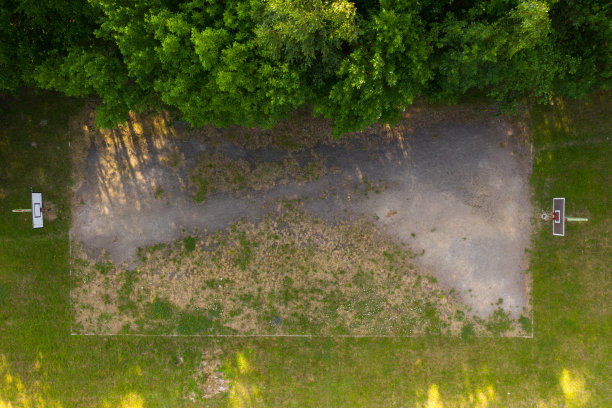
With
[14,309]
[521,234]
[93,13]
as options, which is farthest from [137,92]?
[521,234]

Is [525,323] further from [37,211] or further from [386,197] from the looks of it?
[37,211]

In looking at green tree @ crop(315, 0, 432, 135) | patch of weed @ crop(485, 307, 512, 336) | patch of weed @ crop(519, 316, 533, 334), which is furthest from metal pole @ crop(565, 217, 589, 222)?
green tree @ crop(315, 0, 432, 135)

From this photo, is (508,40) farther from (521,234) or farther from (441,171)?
(521,234)

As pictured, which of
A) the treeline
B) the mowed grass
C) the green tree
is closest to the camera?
the treeline

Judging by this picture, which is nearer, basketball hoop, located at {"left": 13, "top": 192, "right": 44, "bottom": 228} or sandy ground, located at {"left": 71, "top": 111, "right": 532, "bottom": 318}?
basketball hoop, located at {"left": 13, "top": 192, "right": 44, "bottom": 228}

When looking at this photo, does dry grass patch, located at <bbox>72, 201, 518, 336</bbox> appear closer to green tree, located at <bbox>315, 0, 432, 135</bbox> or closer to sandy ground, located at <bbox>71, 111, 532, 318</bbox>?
sandy ground, located at <bbox>71, 111, 532, 318</bbox>

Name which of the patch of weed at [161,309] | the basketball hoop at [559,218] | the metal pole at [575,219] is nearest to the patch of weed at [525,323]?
the basketball hoop at [559,218]
